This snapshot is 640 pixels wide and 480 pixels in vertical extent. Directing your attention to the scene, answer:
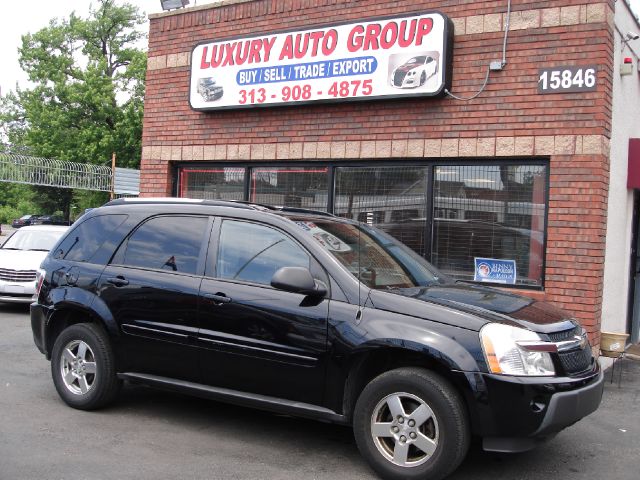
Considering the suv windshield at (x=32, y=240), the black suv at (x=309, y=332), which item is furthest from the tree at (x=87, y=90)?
the black suv at (x=309, y=332)

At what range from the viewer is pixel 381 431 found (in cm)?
448

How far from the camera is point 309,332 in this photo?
4.78m

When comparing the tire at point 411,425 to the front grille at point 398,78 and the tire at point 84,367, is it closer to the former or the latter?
the tire at point 84,367

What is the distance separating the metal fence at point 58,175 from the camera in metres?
21.4

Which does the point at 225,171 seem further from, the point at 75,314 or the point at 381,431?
the point at 381,431

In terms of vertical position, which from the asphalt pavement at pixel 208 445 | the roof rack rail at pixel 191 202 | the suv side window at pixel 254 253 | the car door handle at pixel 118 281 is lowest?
the asphalt pavement at pixel 208 445

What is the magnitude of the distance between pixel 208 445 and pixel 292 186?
558cm

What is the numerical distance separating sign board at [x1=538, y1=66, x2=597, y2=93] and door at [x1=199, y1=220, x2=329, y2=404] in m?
4.58

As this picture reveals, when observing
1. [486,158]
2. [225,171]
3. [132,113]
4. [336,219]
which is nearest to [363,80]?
[486,158]

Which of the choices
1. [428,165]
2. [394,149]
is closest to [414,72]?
[394,149]

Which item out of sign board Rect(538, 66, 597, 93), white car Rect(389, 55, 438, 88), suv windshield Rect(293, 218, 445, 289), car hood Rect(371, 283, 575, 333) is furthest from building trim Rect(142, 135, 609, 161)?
car hood Rect(371, 283, 575, 333)

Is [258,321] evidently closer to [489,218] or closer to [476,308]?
[476,308]

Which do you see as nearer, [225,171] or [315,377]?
[315,377]

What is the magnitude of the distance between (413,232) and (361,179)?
3.52 feet
